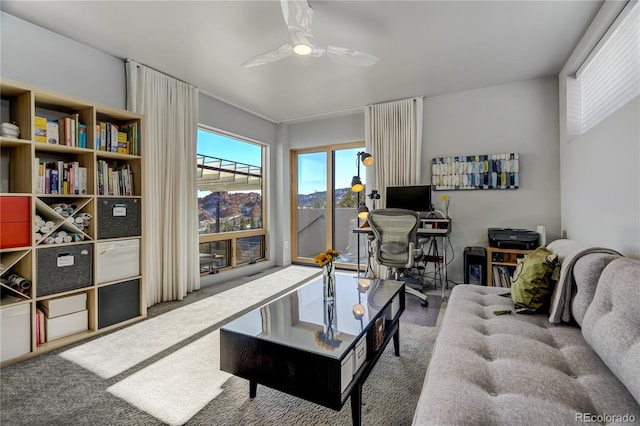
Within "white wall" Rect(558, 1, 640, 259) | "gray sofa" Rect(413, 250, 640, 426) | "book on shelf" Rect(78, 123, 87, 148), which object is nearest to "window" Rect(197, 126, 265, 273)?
"book on shelf" Rect(78, 123, 87, 148)

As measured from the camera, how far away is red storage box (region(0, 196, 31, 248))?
1896 mm

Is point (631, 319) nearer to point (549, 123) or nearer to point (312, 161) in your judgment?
point (549, 123)

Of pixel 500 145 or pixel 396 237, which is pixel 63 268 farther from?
pixel 500 145

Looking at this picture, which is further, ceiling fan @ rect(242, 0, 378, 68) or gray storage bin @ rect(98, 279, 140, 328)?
gray storage bin @ rect(98, 279, 140, 328)

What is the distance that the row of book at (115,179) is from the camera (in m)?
2.45

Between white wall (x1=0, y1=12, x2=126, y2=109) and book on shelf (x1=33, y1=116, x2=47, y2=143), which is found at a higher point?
white wall (x1=0, y1=12, x2=126, y2=109)

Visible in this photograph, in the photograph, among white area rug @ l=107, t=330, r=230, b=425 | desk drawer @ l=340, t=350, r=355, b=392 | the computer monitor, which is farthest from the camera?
the computer monitor

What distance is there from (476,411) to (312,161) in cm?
456

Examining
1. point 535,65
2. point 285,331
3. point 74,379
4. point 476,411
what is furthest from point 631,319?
point 535,65

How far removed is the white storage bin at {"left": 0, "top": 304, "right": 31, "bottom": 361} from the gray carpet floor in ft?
0.31

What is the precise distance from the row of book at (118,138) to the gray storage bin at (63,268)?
0.86 metres

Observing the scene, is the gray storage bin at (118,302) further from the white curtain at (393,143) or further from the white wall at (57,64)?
the white curtain at (393,143)

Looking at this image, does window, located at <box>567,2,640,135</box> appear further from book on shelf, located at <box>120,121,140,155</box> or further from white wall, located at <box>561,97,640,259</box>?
book on shelf, located at <box>120,121,140,155</box>

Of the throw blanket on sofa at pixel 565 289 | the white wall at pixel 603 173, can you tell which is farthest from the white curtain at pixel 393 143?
the throw blanket on sofa at pixel 565 289
